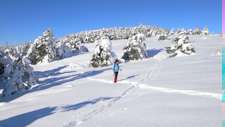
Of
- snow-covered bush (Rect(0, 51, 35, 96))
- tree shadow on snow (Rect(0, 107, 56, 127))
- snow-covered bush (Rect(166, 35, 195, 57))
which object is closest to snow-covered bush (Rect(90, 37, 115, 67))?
snow-covered bush (Rect(166, 35, 195, 57))

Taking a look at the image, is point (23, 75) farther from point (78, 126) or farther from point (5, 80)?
point (78, 126)

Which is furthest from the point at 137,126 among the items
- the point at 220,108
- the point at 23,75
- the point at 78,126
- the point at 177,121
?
the point at 23,75

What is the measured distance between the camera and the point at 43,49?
9438 centimetres

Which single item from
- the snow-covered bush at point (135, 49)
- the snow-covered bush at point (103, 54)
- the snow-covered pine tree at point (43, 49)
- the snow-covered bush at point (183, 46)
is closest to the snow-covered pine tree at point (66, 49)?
the snow-covered pine tree at point (43, 49)

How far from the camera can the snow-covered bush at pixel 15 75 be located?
40.0 metres

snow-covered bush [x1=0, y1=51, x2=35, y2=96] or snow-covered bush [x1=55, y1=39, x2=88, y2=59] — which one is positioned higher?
snow-covered bush [x1=55, y1=39, x2=88, y2=59]

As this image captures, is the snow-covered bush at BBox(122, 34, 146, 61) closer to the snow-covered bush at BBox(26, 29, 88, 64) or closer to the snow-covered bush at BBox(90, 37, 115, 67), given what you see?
the snow-covered bush at BBox(90, 37, 115, 67)

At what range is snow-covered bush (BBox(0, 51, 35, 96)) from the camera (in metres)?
40.0

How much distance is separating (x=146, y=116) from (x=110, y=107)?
10.3 feet

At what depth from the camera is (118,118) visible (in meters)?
12.5

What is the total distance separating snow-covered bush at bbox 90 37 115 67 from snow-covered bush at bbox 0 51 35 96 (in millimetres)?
25379

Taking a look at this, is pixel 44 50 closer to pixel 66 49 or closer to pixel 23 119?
pixel 66 49

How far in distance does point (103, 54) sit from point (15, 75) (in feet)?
97.0

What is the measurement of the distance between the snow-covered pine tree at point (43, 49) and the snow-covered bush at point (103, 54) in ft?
87.5
